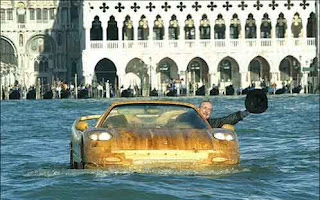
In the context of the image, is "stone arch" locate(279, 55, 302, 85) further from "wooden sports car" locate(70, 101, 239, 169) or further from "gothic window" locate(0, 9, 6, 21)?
"wooden sports car" locate(70, 101, 239, 169)

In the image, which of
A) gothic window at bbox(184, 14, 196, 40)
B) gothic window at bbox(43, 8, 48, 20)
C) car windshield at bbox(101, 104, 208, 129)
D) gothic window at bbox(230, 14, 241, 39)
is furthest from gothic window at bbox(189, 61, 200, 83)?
car windshield at bbox(101, 104, 208, 129)

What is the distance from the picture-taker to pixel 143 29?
7938 centimetres

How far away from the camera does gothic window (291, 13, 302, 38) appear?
77.8 m

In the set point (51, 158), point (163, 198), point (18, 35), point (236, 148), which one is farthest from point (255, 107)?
point (18, 35)

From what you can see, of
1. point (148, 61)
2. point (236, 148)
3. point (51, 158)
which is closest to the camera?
point (236, 148)

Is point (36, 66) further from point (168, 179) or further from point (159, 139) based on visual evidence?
point (168, 179)

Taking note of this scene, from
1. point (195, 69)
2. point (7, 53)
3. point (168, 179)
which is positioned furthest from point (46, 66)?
point (168, 179)

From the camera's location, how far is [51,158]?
16766 mm

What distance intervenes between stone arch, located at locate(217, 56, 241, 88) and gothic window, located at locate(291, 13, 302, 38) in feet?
18.7

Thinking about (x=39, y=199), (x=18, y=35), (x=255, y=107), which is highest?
(x=18, y=35)

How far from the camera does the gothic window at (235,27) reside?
78812mm

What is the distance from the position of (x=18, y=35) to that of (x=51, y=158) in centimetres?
7532

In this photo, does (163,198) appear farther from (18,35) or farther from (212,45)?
(18,35)

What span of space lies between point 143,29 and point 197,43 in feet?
16.1
